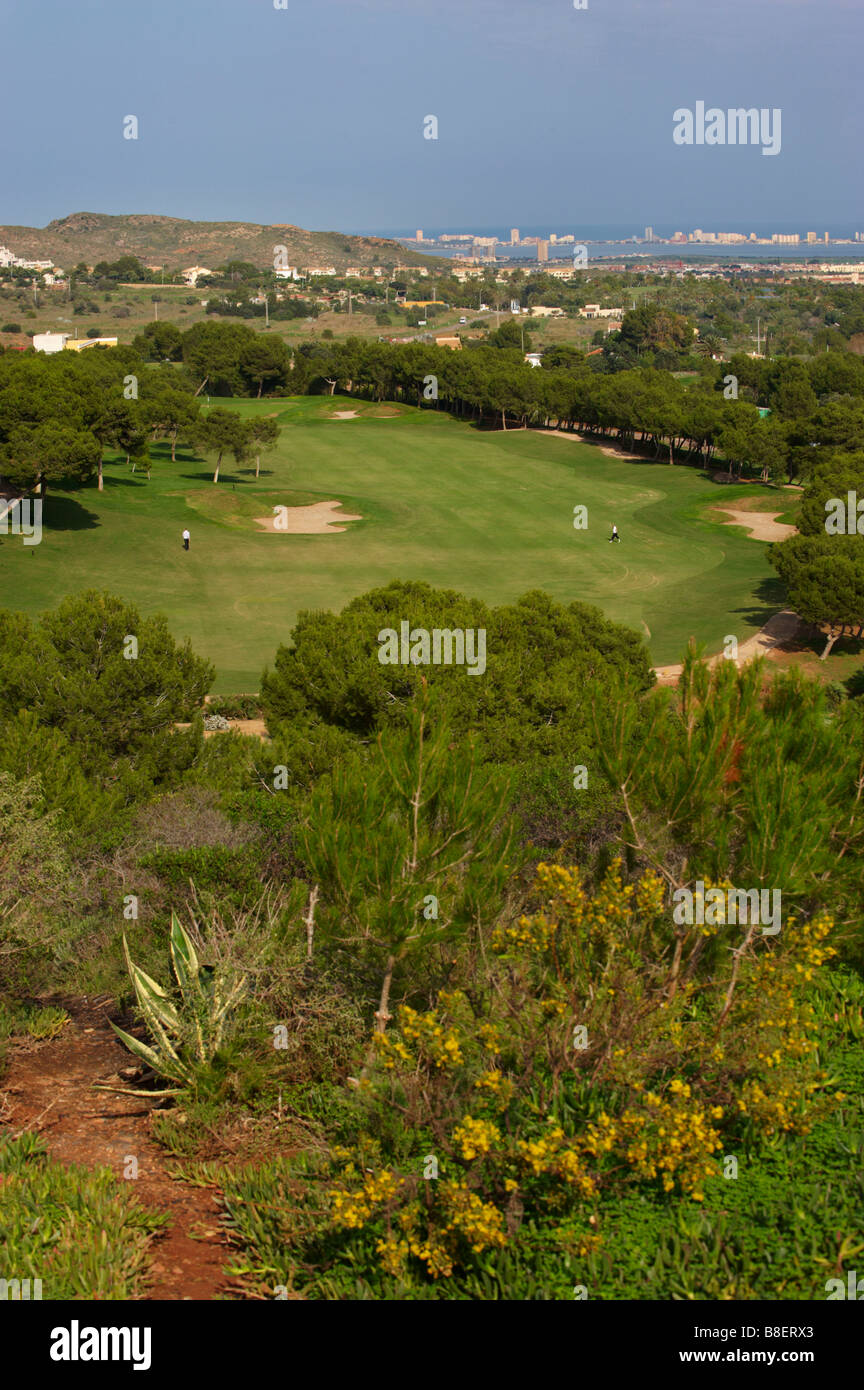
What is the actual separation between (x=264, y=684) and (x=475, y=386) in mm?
66206

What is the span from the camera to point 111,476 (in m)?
62.1

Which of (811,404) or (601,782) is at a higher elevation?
(811,404)

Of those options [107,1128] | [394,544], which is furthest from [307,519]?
[107,1128]

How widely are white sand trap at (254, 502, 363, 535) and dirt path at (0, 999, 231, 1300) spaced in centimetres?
4275

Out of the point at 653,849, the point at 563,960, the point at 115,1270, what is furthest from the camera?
the point at 653,849

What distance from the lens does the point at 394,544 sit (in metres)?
54.1

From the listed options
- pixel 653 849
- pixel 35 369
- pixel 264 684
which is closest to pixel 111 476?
pixel 35 369

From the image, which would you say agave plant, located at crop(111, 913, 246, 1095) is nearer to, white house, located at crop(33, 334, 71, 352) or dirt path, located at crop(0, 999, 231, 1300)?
dirt path, located at crop(0, 999, 231, 1300)

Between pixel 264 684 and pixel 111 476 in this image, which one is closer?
pixel 264 684

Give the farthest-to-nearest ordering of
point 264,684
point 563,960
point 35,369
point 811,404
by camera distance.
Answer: point 811,404, point 35,369, point 264,684, point 563,960

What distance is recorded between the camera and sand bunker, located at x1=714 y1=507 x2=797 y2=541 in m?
58.6

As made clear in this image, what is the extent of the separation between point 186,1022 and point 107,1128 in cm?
110
